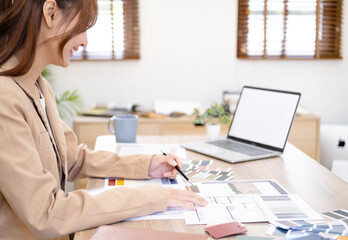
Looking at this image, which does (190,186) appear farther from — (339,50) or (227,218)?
(339,50)

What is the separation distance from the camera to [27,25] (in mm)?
1141

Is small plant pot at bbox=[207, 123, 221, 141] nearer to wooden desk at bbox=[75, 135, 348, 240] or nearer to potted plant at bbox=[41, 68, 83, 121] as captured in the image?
wooden desk at bbox=[75, 135, 348, 240]

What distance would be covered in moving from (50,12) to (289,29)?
2931mm

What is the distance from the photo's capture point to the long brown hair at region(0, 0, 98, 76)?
1.13 meters

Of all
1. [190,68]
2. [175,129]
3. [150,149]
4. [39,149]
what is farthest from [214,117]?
[190,68]

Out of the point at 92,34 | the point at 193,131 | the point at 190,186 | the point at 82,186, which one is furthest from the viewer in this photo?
the point at 92,34

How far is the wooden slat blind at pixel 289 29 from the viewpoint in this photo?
12.2 ft

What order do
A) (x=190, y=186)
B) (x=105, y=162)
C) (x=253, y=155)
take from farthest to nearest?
(x=253, y=155) → (x=105, y=162) → (x=190, y=186)

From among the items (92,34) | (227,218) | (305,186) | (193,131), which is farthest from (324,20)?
(227,218)

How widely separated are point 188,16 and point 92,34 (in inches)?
30.9

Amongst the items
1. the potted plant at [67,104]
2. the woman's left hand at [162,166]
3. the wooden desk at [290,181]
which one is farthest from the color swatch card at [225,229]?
the potted plant at [67,104]

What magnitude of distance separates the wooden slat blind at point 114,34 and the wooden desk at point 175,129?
601 millimetres

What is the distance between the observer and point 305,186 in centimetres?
137

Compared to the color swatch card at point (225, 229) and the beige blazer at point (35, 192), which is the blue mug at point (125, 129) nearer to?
the beige blazer at point (35, 192)
